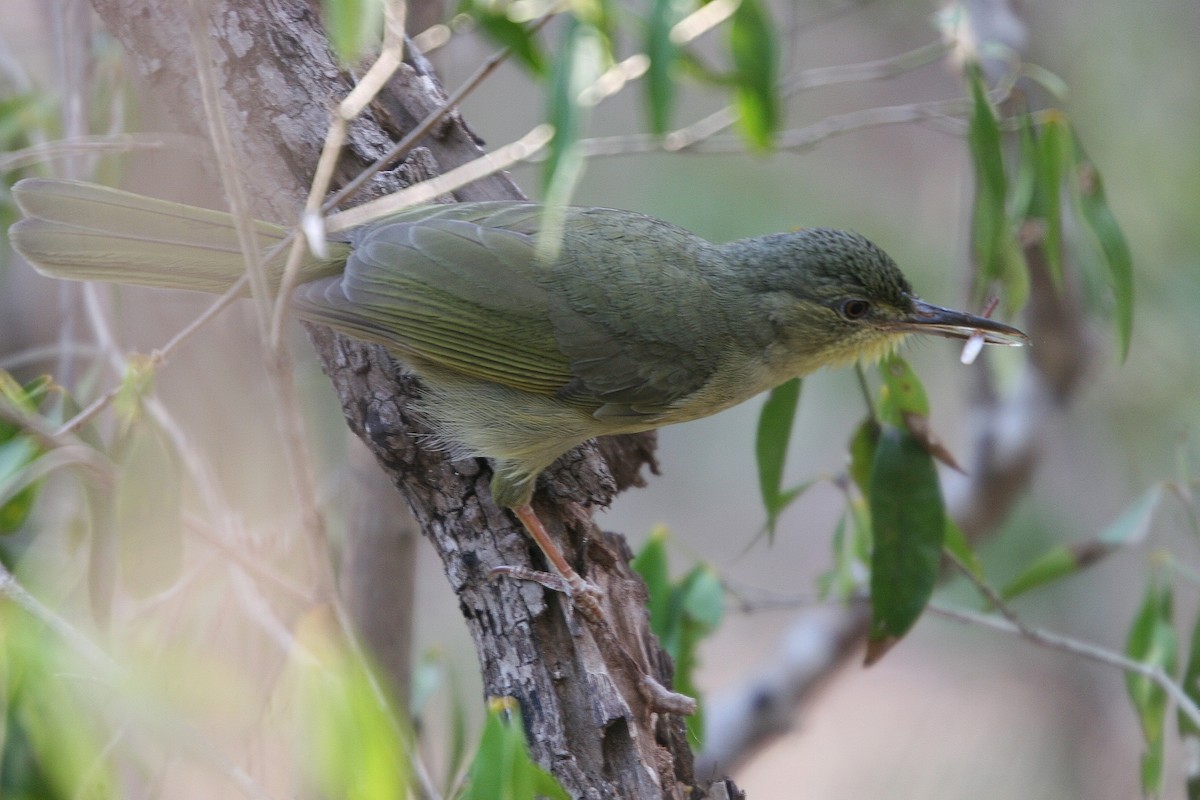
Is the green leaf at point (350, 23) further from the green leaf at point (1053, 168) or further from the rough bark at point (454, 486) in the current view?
the green leaf at point (1053, 168)

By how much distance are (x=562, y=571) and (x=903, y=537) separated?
3.50 feet

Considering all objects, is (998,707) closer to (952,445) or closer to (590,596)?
(952,445)

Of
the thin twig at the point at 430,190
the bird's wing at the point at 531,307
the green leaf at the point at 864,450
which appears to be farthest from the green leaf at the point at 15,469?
the green leaf at the point at 864,450

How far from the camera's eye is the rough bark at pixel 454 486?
2396 millimetres

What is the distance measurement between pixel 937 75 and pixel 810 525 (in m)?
3.90

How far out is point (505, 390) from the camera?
10.0 ft

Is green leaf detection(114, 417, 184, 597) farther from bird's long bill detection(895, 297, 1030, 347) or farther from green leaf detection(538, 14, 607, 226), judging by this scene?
bird's long bill detection(895, 297, 1030, 347)

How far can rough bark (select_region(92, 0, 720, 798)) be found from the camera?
2396mm

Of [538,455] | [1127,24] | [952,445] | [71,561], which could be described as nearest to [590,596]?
[538,455]

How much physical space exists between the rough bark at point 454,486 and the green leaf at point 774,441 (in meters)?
0.54

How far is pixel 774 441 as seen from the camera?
328cm

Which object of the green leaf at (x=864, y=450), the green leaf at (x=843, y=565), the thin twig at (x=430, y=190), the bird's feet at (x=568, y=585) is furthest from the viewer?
the green leaf at (x=843, y=565)

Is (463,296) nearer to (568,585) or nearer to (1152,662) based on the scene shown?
(568,585)

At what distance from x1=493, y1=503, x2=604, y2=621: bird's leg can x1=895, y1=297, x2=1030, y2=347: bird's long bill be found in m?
1.19
